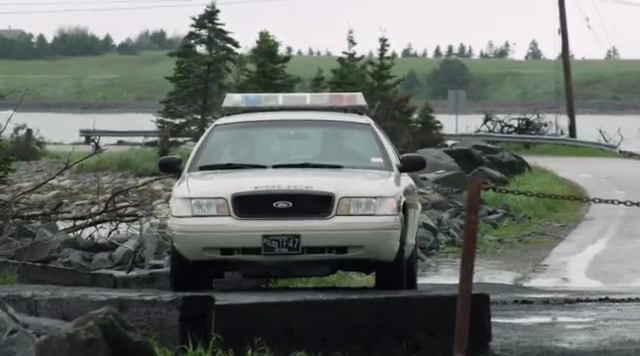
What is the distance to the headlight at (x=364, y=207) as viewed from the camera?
1058cm

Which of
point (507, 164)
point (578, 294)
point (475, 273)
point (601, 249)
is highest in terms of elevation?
point (578, 294)

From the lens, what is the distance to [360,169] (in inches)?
450

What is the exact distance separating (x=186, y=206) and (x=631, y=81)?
68149 millimetres

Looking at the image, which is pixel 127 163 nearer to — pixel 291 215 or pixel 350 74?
pixel 350 74

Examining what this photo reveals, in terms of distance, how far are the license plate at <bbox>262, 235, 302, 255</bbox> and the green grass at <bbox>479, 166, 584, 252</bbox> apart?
951 centimetres

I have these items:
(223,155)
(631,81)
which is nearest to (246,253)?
(223,155)

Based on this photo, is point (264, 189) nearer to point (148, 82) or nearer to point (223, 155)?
point (223, 155)

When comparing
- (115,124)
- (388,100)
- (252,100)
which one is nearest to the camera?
(252,100)

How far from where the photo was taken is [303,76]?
60.7 meters

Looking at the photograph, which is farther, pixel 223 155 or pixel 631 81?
pixel 631 81

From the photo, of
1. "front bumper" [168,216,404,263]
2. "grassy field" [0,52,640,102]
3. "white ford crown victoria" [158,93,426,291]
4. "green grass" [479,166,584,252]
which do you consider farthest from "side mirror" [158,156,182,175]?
"grassy field" [0,52,640,102]

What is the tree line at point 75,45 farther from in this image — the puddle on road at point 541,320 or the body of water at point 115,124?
the puddle on road at point 541,320

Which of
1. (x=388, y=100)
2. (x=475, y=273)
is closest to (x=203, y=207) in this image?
(x=475, y=273)

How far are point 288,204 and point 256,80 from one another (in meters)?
30.5
